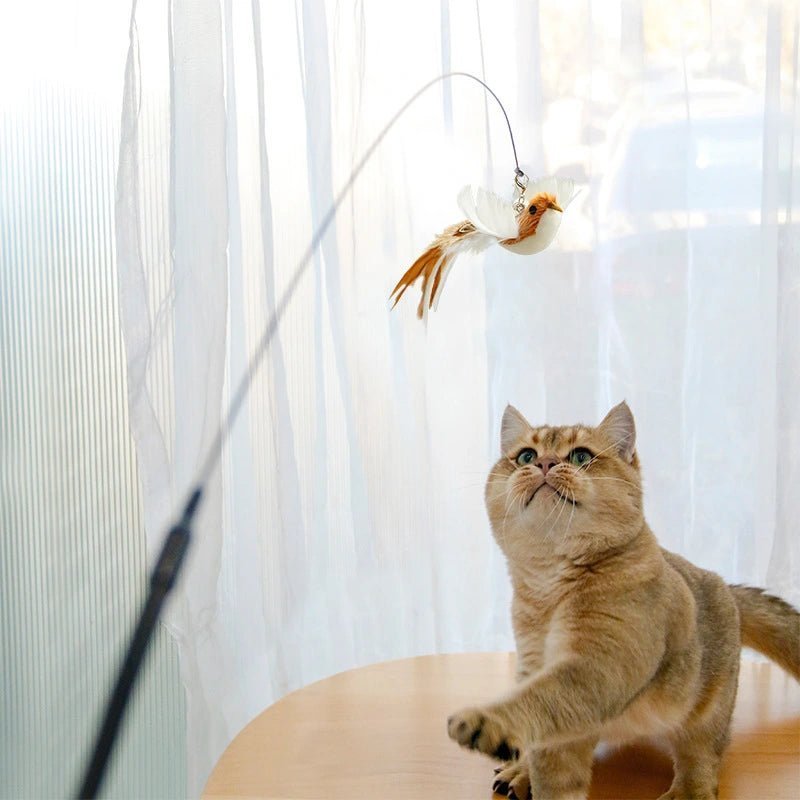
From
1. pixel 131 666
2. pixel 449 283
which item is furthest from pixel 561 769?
pixel 131 666

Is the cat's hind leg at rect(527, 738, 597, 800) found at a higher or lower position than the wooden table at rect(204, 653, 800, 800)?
higher

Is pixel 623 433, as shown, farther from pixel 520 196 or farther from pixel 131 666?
pixel 131 666

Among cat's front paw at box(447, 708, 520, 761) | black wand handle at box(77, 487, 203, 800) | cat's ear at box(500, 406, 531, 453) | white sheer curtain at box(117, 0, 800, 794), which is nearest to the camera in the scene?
cat's front paw at box(447, 708, 520, 761)

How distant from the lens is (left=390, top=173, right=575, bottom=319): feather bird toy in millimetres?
907

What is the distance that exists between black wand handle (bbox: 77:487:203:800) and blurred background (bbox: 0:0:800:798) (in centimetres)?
5

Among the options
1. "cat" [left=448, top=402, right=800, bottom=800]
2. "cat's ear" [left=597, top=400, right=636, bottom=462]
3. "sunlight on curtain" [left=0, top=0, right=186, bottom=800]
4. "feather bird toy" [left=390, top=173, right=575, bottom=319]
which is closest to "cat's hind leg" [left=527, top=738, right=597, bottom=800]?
"cat" [left=448, top=402, right=800, bottom=800]

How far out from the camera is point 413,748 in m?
0.98

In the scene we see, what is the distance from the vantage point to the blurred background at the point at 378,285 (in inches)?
52.8

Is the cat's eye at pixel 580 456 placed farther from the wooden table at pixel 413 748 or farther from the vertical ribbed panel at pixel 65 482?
the vertical ribbed panel at pixel 65 482

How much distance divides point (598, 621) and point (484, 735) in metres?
0.16

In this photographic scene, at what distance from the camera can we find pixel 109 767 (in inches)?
64.9

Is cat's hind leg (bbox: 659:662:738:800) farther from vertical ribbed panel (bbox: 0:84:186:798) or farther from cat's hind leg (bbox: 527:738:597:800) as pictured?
vertical ribbed panel (bbox: 0:84:186:798)

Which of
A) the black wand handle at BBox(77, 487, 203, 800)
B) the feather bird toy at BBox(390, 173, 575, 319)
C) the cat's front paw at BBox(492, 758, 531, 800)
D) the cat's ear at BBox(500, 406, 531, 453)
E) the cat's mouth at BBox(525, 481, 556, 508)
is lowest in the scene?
the black wand handle at BBox(77, 487, 203, 800)

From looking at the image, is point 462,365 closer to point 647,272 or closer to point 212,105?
point 647,272
